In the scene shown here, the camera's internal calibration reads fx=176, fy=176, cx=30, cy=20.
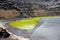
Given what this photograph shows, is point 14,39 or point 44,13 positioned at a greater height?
point 14,39

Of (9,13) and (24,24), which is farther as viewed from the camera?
(9,13)

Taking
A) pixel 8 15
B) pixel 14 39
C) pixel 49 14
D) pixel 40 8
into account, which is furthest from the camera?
pixel 40 8

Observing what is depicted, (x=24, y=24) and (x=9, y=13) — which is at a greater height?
(x=24, y=24)

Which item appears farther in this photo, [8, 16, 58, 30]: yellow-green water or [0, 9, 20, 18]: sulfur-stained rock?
[0, 9, 20, 18]: sulfur-stained rock

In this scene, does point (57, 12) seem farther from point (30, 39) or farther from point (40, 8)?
point (30, 39)

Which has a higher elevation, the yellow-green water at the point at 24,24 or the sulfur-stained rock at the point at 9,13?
the yellow-green water at the point at 24,24

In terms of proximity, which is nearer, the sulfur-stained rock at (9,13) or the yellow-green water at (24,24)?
the yellow-green water at (24,24)

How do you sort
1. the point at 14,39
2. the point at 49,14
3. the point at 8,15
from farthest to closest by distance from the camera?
the point at 49,14 < the point at 8,15 < the point at 14,39

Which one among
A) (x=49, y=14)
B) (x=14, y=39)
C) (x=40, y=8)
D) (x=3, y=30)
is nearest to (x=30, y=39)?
(x=14, y=39)

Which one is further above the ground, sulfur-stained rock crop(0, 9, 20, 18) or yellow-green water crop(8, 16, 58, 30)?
yellow-green water crop(8, 16, 58, 30)

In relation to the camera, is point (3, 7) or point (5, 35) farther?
point (3, 7)

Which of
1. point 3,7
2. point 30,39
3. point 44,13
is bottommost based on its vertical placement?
point 44,13
